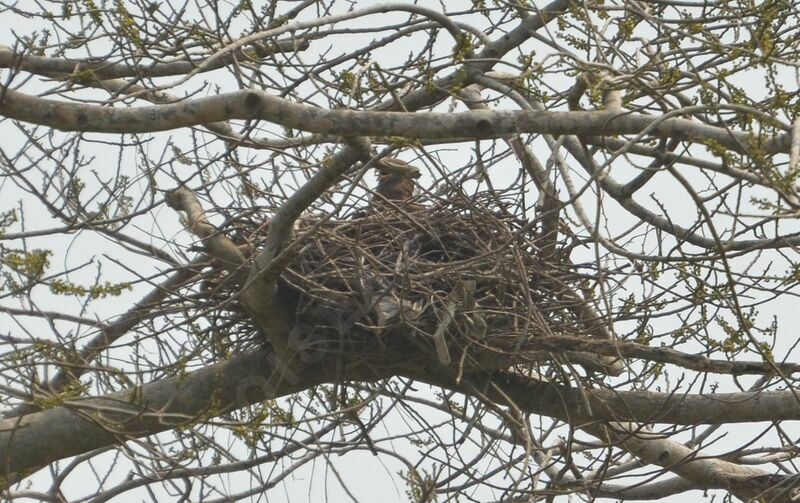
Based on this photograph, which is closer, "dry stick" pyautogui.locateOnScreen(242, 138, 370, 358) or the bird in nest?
"dry stick" pyautogui.locateOnScreen(242, 138, 370, 358)

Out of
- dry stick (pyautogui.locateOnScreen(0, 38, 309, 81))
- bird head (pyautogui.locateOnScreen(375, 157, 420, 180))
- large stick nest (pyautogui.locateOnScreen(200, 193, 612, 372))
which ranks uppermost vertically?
dry stick (pyautogui.locateOnScreen(0, 38, 309, 81))

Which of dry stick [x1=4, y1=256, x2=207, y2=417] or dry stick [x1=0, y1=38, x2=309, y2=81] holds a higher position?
dry stick [x1=0, y1=38, x2=309, y2=81]

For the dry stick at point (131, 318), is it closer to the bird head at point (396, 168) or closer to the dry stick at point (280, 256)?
the dry stick at point (280, 256)

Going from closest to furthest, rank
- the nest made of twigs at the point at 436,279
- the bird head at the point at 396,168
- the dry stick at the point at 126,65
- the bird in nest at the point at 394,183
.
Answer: the nest made of twigs at the point at 436,279 < the bird head at the point at 396,168 < the bird in nest at the point at 394,183 < the dry stick at the point at 126,65

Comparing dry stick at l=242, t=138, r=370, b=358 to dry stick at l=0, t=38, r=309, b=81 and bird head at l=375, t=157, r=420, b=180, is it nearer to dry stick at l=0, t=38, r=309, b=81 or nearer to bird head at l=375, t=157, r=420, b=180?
bird head at l=375, t=157, r=420, b=180

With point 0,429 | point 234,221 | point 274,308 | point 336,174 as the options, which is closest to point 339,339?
point 274,308

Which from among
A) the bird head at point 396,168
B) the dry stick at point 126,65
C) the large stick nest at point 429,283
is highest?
the dry stick at point 126,65

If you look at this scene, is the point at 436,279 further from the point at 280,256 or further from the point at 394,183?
the point at 394,183

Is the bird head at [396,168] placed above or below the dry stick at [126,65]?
below

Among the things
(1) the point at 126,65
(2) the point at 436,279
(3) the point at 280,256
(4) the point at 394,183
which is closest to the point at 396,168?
(2) the point at 436,279

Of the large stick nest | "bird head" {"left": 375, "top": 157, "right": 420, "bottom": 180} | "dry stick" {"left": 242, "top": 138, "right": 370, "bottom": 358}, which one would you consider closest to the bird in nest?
"bird head" {"left": 375, "top": 157, "right": 420, "bottom": 180}

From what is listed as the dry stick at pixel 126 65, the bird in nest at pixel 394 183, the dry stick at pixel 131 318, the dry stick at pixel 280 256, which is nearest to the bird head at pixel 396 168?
the bird in nest at pixel 394 183

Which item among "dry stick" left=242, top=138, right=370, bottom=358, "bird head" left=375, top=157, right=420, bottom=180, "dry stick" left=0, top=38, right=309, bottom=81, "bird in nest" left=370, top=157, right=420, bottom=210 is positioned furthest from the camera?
"dry stick" left=0, top=38, right=309, bottom=81

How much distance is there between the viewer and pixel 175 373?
5.36 meters
